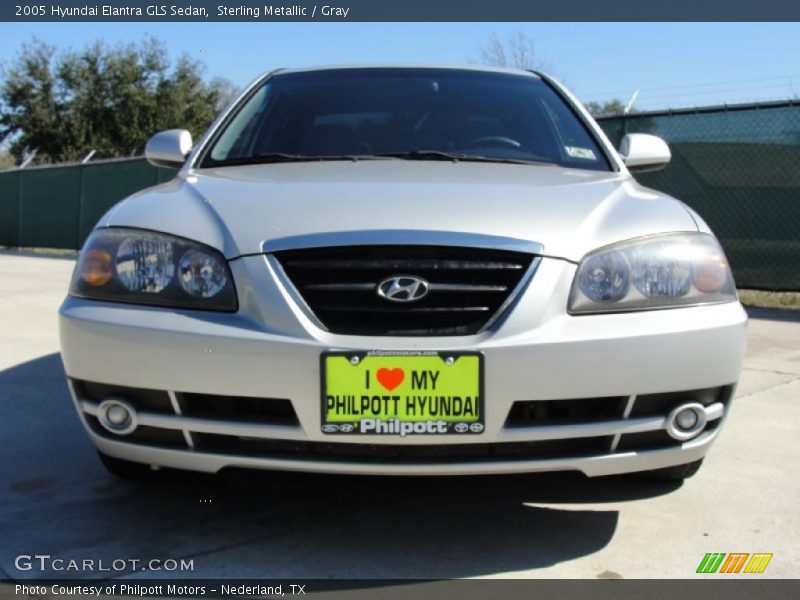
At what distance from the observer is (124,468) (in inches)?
119

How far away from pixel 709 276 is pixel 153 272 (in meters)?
1.54

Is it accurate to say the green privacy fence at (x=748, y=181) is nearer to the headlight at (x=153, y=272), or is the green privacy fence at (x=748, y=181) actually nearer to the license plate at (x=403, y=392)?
the license plate at (x=403, y=392)

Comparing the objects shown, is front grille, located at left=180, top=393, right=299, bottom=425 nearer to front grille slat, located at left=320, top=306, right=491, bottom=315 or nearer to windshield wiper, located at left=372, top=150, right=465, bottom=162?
front grille slat, located at left=320, top=306, right=491, bottom=315

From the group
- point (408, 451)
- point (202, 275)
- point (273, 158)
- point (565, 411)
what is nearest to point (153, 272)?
point (202, 275)

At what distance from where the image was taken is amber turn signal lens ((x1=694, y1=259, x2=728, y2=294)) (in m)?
2.63

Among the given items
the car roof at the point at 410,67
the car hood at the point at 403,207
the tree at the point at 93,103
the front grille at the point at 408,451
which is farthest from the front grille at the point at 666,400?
the tree at the point at 93,103

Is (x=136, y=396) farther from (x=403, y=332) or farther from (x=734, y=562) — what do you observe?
(x=734, y=562)

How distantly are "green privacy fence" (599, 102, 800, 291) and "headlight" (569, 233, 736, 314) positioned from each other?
5.99m

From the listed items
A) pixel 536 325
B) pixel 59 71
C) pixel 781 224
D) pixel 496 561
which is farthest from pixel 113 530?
pixel 59 71

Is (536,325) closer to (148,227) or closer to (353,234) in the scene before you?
(353,234)

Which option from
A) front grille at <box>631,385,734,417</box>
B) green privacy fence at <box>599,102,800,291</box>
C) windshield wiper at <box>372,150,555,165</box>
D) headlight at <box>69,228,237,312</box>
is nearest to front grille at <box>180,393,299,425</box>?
headlight at <box>69,228,237,312</box>

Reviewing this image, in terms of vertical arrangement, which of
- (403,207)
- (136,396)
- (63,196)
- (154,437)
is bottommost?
(63,196)

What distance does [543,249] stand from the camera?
8.12 feet
